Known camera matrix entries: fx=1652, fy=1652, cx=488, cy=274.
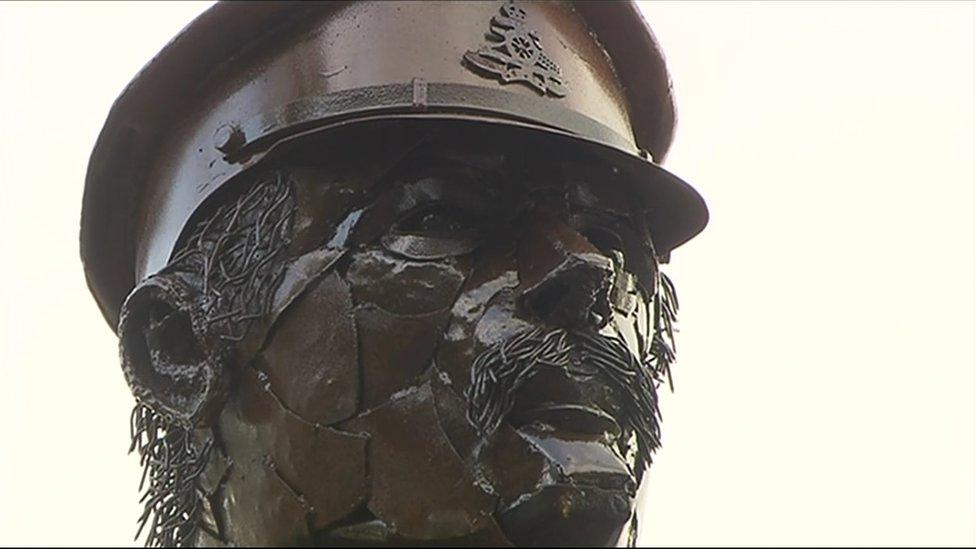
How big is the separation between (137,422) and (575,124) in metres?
0.96

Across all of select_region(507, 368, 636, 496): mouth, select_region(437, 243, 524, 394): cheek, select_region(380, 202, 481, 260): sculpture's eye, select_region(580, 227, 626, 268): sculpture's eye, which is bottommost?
select_region(507, 368, 636, 496): mouth

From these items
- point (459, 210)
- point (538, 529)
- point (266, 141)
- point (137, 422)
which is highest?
point (266, 141)

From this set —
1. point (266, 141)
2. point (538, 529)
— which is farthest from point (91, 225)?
point (538, 529)

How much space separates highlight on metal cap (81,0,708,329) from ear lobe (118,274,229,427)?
0.55 ft

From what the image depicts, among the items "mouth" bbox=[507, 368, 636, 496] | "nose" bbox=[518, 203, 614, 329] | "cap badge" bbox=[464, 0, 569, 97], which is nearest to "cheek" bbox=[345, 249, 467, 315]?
"nose" bbox=[518, 203, 614, 329]

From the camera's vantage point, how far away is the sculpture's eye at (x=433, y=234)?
Result: 262 cm

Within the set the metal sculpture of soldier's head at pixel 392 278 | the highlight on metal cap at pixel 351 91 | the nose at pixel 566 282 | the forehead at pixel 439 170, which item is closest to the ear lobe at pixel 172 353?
Answer: the metal sculpture of soldier's head at pixel 392 278

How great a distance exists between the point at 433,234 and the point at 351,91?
291 millimetres

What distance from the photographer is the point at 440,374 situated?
2.52 metres

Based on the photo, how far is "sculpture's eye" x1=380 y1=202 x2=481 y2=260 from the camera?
2619mm

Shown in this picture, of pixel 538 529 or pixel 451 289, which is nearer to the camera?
pixel 538 529

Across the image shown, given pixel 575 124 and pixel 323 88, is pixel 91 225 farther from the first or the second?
pixel 575 124

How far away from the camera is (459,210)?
105 inches

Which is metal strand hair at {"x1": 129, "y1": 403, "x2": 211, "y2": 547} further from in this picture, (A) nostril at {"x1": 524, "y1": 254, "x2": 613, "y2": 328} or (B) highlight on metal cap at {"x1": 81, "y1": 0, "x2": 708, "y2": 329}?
(A) nostril at {"x1": 524, "y1": 254, "x2": 613, "y2": 328}
